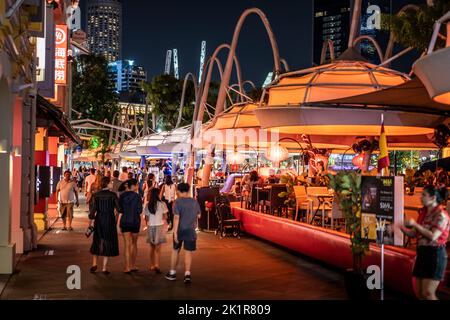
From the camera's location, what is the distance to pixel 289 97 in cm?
1702

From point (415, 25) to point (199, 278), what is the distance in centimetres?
1468

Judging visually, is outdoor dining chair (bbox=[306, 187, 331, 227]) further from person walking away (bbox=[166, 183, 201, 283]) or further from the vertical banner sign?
the vertical banner sign

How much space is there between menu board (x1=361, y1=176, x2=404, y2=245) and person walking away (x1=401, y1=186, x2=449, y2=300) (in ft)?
5.82

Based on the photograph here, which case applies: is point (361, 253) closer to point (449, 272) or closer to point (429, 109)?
point (449, 272)

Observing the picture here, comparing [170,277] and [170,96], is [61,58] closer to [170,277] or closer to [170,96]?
[170,277]

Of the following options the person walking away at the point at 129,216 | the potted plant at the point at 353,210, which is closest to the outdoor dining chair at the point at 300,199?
the person walking away at the point at 129,216

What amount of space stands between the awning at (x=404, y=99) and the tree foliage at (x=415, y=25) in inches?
318

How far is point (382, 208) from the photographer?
1027cm

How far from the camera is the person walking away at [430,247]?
8.06m

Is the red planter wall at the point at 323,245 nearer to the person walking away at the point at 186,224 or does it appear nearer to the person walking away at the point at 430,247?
the person walking away at the point at 430,247

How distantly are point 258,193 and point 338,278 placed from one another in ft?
29.1

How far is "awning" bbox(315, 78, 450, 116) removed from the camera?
11.6 m
